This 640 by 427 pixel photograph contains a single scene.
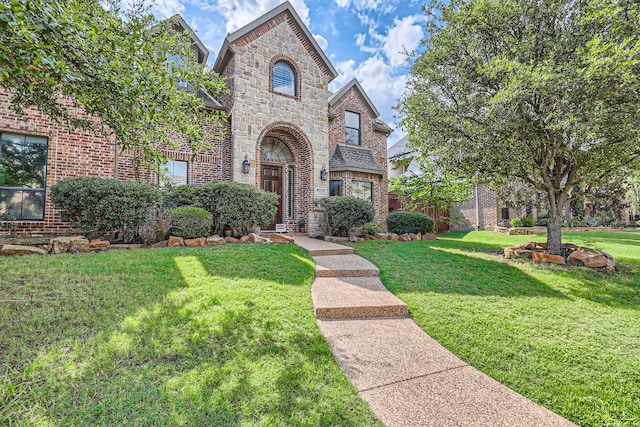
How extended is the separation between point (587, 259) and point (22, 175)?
12.8 metres

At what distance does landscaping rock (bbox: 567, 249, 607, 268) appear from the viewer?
543 centimetres

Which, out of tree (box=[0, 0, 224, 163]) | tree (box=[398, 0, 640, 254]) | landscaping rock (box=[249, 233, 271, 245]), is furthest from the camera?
landscaping rock (box=[249, 233, 271, 245])

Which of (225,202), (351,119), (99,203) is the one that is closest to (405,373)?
(225,202)

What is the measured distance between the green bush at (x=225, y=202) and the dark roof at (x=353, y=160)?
15.1 ft

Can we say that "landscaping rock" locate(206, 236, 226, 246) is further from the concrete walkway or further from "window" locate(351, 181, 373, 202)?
"window" locate(351, 181, 373, 202)

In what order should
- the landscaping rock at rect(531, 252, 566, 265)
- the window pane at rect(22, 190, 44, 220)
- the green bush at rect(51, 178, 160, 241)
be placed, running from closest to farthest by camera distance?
the green bush at rect(51, 178, 160, 241)
the landscaping rock at rect(531, 252, 566, 265)
the window pane at rect(22, 190, 44, 220)

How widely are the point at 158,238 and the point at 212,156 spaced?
12.3 feet

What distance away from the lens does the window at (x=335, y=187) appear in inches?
433

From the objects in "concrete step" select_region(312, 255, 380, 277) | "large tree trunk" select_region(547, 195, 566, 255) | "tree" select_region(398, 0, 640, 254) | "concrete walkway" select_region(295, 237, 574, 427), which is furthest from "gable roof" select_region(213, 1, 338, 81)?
"concrete walkway" select_region(295, 237, 574, 427)

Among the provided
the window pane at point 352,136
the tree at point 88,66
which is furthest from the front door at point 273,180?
the tree at point 88,66

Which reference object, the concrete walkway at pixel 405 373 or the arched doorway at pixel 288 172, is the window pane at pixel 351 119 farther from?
the concrete walkway at pixel 405 373

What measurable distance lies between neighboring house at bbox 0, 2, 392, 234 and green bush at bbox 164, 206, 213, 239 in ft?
7.81

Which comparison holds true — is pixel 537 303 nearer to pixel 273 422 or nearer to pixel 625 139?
pixel 625 139

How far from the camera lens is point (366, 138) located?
1289 cm
